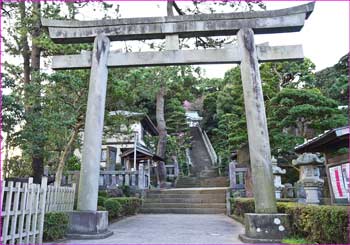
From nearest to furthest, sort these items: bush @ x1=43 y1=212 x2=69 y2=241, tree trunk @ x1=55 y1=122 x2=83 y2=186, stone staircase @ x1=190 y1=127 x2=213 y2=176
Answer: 1. bush @ x1=43 y1=212 x2=69 y2=241
2. tree trunk @ x1=55 y1=122 x2=83 y2=186
3. stone staircase @ x1=190 y1=127 x2=213 y2=176

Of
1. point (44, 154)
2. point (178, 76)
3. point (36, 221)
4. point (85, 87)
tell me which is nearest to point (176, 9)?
point (178, 76)

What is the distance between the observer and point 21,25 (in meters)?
11.5

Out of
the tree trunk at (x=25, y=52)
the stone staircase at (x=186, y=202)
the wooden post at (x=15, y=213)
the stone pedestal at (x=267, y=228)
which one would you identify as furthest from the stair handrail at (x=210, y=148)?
the wooden post at (x=15, y=213)

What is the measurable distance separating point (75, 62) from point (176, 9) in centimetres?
877

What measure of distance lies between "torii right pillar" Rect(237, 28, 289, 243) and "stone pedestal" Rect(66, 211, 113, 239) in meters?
3.42

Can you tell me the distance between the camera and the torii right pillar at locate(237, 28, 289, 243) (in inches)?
265

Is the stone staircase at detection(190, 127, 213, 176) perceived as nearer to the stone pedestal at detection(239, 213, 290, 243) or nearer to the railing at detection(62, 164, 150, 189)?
the railing at detection(62, 164, 150, 189)

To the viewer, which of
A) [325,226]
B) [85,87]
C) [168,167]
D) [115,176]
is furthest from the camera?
[168,167]

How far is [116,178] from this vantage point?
15.4 meters

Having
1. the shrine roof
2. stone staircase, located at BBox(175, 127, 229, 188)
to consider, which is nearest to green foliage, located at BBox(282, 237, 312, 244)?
the shrine roof

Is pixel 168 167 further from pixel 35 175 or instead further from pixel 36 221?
pixel 36 221

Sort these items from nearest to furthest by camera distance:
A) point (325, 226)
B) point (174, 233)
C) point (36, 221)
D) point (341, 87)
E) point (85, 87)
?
point (325, 226)
point (36, 221)
point (174, 233)
point (85, 87)
point (341, 87)

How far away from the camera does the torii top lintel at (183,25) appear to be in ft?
26.5

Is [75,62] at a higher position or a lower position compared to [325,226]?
higher
